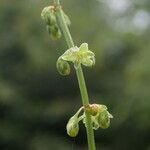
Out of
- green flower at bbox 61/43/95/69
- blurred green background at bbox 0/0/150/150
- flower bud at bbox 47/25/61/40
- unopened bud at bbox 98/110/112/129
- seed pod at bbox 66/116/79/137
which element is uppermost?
blurred green background at bbox 0/0/150/150

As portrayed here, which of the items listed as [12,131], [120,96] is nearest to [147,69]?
[120,96]

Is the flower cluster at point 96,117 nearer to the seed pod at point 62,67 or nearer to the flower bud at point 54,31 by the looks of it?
the seed pod at point 62,67

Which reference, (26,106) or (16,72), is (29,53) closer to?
(16,72)

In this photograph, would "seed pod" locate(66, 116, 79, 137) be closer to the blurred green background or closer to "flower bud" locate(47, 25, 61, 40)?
"flower bud" locate(47, 25, 61, 40)

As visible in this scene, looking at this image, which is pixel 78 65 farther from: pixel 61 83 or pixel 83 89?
pixel 61 83

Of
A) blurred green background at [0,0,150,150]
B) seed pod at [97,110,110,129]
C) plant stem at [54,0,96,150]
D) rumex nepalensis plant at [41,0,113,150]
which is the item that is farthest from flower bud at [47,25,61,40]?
blurred green background at [0,0,150,150]

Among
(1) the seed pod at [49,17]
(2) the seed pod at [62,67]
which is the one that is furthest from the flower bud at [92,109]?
(1) the seed pod at [49,17]
